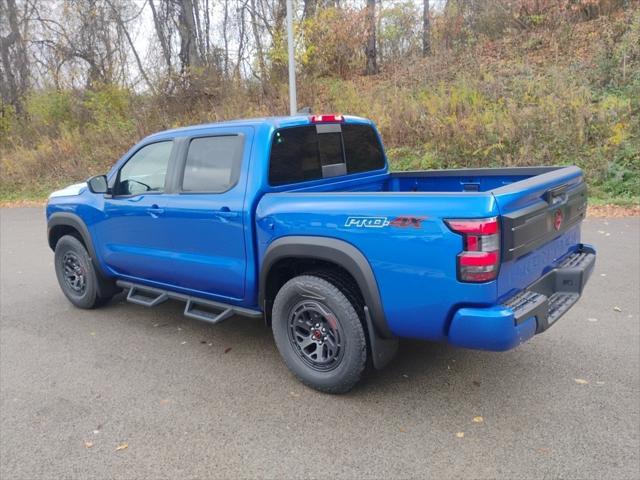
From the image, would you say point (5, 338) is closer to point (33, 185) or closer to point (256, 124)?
point (256, 124)

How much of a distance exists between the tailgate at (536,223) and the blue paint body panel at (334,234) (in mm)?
15

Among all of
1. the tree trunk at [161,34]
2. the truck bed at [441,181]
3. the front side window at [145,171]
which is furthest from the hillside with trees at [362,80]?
the front side window at [145,171]

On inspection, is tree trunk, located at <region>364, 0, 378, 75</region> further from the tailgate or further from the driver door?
the tailgate

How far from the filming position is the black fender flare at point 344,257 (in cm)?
312

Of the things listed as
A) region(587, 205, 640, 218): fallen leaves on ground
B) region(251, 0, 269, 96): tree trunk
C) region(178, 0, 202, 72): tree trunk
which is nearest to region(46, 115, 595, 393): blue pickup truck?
region(587, 205, 640, 218): fallen leaves on ground

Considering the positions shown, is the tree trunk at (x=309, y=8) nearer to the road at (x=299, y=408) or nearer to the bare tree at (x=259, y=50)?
the bare tree at (x=259, y=50)

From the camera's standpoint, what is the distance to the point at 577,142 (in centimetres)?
1058

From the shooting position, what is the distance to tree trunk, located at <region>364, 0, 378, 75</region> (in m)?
17.9

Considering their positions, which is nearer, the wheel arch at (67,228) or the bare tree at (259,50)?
the wheel arch at (67,228)

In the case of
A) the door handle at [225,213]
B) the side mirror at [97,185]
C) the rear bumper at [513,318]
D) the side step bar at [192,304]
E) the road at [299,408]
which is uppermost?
the side mirror at [97,185]

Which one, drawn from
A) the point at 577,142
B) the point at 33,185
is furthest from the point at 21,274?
the point at 33,185

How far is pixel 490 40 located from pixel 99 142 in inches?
540

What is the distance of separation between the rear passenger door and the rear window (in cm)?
25

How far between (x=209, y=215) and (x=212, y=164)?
1.47 feet
